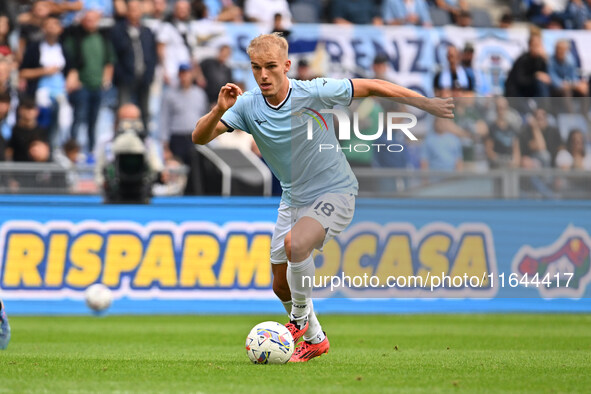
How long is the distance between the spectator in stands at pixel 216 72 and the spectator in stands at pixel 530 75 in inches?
194

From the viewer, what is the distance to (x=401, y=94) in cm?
719

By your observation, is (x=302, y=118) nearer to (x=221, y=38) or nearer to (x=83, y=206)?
(x=83, y=206)

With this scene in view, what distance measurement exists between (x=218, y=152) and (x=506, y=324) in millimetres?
4957

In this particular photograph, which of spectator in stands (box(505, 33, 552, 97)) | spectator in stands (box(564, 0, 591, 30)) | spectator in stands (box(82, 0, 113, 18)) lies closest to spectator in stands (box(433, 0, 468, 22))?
spectator in stands (box(564, 0, 591, 30))

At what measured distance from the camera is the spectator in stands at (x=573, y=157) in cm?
1362

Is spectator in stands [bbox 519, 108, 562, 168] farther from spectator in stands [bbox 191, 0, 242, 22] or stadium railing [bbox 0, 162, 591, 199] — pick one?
spectator in stands [bbox 191, 0, 242, 22]

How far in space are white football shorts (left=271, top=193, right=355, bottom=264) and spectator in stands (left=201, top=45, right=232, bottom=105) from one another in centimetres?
982

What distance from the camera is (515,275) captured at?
13.4m

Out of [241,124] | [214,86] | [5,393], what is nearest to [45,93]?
[214,86]

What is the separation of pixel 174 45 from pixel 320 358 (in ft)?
35.4

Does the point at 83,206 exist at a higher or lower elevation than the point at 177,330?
higher

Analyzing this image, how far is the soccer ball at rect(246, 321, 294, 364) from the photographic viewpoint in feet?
23.5

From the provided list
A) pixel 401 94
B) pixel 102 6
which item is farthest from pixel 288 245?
pixel 102 6

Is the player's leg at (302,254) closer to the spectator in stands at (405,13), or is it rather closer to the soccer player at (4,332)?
the soccer player at (4,332)
